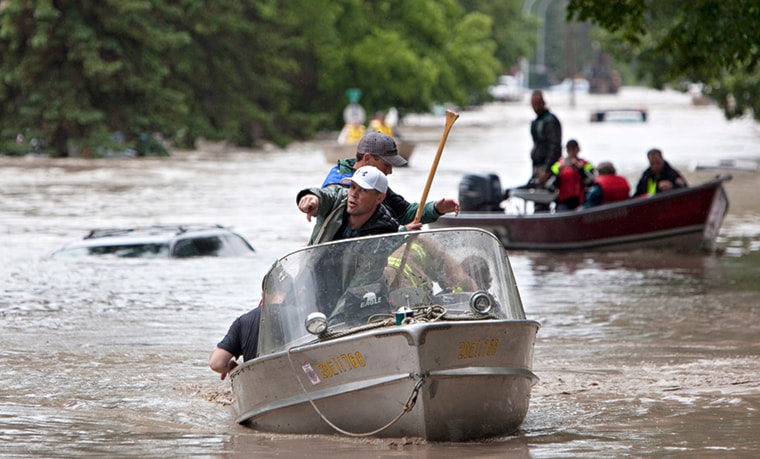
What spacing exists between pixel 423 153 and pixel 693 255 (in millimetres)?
31963

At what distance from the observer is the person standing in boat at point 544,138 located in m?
19.3

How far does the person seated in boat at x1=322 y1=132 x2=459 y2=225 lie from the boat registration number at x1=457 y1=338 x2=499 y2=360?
103cm

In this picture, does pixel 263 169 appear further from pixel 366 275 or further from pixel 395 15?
pixel 366 275

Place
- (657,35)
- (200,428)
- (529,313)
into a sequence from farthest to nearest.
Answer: (657,35) < (529,313) < (200,428)

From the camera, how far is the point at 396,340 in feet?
25.4

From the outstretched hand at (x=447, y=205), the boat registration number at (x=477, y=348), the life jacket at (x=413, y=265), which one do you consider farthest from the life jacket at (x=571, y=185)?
the boat registration number at (x=477, y=348)

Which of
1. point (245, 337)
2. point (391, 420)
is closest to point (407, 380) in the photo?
point (391, 420)

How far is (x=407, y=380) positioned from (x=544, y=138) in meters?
11.9

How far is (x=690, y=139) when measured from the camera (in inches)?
2437

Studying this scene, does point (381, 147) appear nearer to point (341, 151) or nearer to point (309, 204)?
point (309, 204)

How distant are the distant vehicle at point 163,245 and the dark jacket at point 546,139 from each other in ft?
13.7

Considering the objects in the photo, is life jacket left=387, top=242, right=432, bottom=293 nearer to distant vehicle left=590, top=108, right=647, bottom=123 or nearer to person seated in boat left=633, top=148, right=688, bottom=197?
person seated in boat left=633, top=148, right=688, bottom=197

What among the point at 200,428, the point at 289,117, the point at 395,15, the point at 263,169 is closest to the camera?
the point at 200,428

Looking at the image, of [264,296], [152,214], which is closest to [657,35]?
[152,214]
